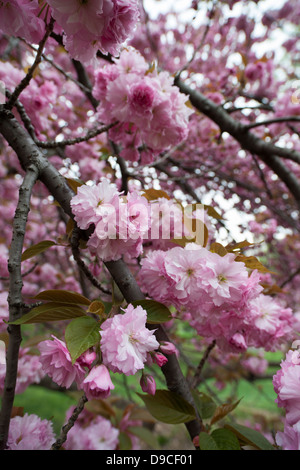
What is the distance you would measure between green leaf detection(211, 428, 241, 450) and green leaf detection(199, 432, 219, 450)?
11mm

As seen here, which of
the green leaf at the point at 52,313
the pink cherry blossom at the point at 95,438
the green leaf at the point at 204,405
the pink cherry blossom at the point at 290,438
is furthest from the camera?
the pink cherry blossom at the point at 95,438

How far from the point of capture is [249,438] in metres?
0.80

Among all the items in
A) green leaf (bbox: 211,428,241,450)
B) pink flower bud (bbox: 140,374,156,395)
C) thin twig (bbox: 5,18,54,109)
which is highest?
thin twig (bbox: 5,18,54,109)

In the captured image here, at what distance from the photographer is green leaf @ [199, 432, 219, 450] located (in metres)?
0.75

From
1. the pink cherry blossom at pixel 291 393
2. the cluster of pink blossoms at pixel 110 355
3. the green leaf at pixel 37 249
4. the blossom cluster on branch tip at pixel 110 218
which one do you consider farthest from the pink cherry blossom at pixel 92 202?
the pink cherry blossom at pixel 291 393

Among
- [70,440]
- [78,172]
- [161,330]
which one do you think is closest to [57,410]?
[70,440]

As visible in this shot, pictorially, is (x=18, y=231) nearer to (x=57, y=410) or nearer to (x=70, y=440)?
(x=70, y=440)

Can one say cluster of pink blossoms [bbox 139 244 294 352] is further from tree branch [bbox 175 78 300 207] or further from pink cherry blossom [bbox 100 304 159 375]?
tree branch [bbox 175 78 300 207]

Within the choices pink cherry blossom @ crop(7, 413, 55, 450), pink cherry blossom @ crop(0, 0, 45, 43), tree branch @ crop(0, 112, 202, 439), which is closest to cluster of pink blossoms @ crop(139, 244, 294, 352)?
tree branch @ crop(0, 112, 202, 439)

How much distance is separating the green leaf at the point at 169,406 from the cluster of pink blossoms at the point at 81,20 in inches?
34.9

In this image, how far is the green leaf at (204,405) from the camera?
0.98m

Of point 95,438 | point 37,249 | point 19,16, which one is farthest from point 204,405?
point 19,16

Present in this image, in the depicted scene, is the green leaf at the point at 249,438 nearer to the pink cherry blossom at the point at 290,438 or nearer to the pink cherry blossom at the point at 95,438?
the pink cherry blossom at the point at 290,438

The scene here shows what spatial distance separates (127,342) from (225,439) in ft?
1.27
